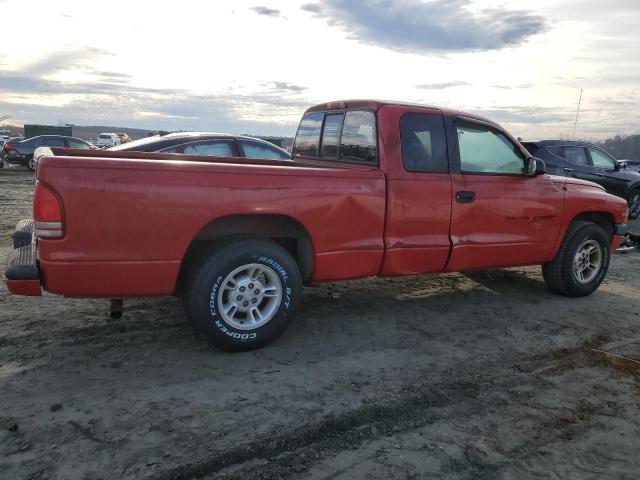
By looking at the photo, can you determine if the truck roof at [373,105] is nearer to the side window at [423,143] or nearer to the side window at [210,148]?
the side window at [423,143]

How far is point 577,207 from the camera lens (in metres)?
5.52

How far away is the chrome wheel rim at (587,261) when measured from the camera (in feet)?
18.6

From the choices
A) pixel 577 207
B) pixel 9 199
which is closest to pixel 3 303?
pixel 577 207

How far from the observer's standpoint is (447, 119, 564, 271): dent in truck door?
15.6ft

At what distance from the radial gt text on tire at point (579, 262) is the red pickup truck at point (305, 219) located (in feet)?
0.05

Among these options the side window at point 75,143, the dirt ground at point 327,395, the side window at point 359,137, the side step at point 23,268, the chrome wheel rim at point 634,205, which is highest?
the side window at point 359,137

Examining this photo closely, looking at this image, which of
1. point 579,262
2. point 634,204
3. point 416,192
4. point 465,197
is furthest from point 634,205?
point 416,192

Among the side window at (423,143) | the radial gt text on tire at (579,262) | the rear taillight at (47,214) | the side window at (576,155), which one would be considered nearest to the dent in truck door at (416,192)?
the side window at (423,143)

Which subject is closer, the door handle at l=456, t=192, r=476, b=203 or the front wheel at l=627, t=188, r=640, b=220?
the door handle at l=456, t=192, r=476, b=203

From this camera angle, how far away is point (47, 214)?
10.3ft

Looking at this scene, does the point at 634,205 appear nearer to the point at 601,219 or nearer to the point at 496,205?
the point at 601,219

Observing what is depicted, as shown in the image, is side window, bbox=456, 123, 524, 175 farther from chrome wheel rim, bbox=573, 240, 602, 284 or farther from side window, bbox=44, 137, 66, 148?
side window, bbox=44, 137, 66, 148

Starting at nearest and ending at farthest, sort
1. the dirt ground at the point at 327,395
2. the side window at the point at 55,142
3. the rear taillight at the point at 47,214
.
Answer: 1. the dirt ground at the point at 327,395
2. the rear taillight at the point at 47,214
3. the side window at the point at 55,142

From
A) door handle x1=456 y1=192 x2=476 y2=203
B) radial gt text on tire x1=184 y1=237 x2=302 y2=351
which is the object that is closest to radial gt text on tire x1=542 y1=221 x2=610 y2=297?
door handle x1=456 y1=192 x2=476 y2=203
